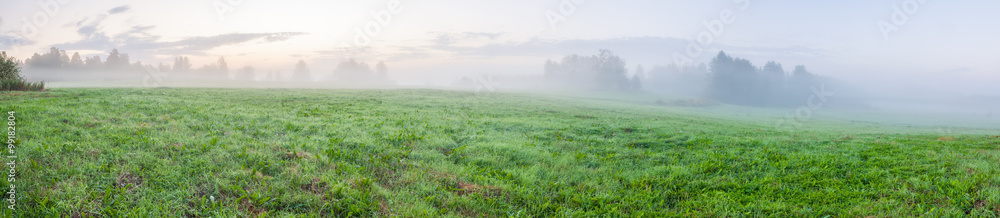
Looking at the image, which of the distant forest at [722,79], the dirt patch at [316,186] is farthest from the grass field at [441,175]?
the distant forest at [722,79]

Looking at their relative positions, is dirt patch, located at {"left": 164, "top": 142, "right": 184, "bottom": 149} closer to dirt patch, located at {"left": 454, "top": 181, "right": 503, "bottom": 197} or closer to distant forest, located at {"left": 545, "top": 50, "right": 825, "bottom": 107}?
dirt patch, located at {"left": 454, "top": 181, "right": 503, "bottom": 197}

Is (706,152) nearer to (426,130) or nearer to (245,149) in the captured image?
(426,130)

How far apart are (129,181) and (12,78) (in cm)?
2755

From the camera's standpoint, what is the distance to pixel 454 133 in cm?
1343

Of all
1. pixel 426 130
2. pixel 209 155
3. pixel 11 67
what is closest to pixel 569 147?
pixel 426 130

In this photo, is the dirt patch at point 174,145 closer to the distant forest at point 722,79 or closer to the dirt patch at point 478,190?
the dirt patch at point 478,190

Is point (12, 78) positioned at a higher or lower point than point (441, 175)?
higher

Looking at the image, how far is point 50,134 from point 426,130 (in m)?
8.79

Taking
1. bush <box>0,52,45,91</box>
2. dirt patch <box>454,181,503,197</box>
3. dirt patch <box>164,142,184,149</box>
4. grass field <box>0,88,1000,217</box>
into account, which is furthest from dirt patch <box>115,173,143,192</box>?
bush <box>0,52,45,91</box>

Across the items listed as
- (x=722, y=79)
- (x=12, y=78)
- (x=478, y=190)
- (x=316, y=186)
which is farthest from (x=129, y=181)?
(x=722, y=79)

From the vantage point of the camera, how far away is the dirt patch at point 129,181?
592 cm

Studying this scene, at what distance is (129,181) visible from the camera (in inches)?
243

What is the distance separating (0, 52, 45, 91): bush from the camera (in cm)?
2198

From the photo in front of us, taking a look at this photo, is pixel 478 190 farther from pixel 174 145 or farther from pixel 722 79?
pixel 722 79
